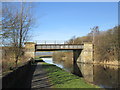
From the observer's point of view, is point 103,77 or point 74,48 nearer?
point 103,77

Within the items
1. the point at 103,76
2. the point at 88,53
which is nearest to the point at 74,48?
the point at 88,53

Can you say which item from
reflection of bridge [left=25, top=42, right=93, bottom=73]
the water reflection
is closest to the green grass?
the water reflection

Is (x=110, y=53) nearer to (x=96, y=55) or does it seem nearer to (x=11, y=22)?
(x=96, y=55)

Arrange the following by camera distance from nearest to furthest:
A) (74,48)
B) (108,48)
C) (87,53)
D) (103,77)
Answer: (103,77) → (108,48) → (74,48) → (87,53)

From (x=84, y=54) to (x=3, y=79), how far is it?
39203mm

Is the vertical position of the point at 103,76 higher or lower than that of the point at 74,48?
lower

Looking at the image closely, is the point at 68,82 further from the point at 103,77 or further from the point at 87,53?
the point at 87,53

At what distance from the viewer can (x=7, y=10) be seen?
37.9 ft

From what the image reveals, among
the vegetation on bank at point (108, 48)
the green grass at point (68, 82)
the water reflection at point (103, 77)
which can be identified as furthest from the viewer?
the vegetation on bank at point (108, 48)

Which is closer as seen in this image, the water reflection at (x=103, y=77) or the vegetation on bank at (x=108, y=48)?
the water reflection at (x=103, y=77)

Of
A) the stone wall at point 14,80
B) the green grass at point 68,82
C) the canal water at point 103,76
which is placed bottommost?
the canal water at point 103,76

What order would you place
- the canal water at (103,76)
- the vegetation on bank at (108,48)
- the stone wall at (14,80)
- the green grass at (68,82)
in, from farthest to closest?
the vegetation on bank at (108,48), the canal water at (103,76), the green grass at (68,82), the stone wall at (14,80)

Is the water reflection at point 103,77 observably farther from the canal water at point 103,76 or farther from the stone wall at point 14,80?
the stone wall at point 14,80

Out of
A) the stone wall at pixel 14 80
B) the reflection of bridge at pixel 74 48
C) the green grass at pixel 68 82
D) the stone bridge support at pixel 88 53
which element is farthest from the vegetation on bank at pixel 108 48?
the stone wall at pixel 14 80
